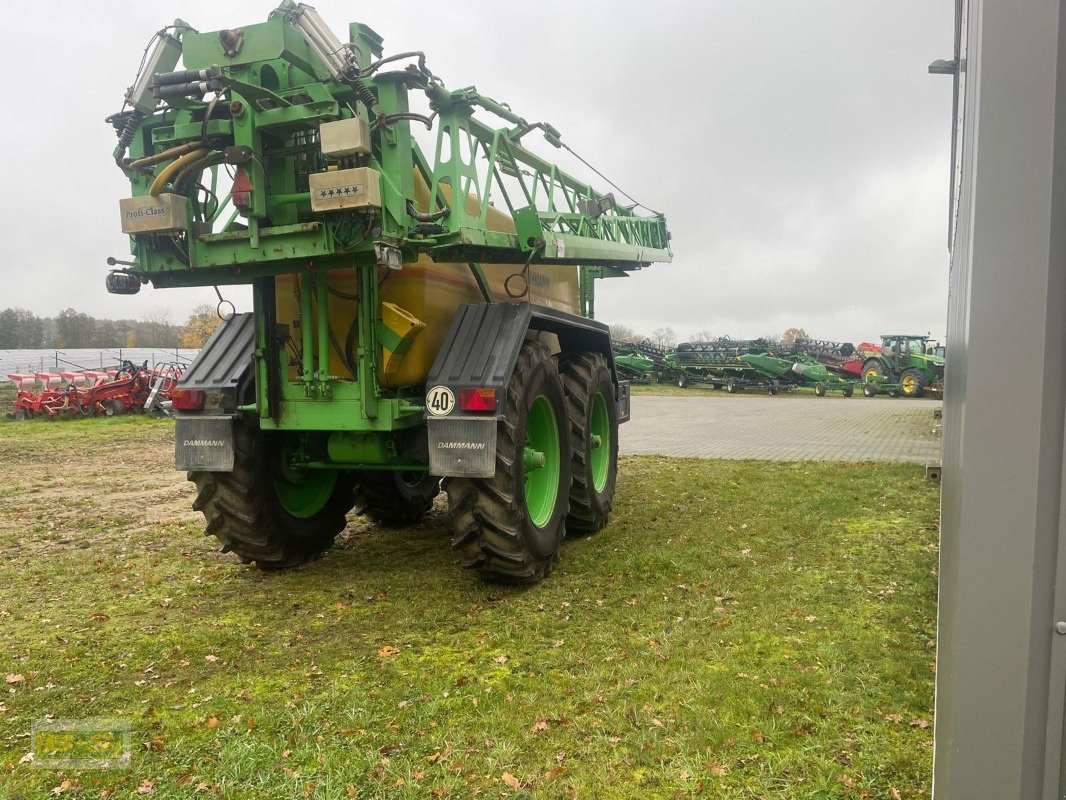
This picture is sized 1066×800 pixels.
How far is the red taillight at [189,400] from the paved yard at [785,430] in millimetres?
8717

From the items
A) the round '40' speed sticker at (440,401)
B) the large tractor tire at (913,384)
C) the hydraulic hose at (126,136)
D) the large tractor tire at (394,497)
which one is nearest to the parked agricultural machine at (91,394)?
the large tractor tire at (394,497)

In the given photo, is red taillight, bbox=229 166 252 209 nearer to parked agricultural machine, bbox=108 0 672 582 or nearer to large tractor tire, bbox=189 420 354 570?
parked agricultural machine, bbox=108 0 672 582

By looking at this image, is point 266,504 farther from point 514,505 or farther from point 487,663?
point 487,663

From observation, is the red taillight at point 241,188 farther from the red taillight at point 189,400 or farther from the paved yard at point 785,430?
the paved yard at point 785,430

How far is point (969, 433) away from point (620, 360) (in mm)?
31263

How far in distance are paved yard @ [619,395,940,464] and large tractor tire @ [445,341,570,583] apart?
7.12 metres

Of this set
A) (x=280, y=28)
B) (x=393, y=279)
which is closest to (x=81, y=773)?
(x=393, y=279)

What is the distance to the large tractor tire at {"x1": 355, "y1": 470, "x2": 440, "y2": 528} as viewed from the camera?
24.0 ft

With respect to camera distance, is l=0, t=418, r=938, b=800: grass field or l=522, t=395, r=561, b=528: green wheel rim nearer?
l=0, t=418, r=938, b=800: grass field

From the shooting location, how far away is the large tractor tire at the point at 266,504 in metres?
5.54

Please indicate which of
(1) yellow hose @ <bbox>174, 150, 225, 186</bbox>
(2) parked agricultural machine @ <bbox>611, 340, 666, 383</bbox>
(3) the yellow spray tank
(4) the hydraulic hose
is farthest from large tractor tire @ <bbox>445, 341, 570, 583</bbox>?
(2) parked agricultural machine @ <bbox>611, 340, 666, 383</bbox>

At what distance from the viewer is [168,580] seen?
19.3ft

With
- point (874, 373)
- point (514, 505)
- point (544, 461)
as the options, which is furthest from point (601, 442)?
point (874, 373)

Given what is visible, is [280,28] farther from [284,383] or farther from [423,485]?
[423,485]
